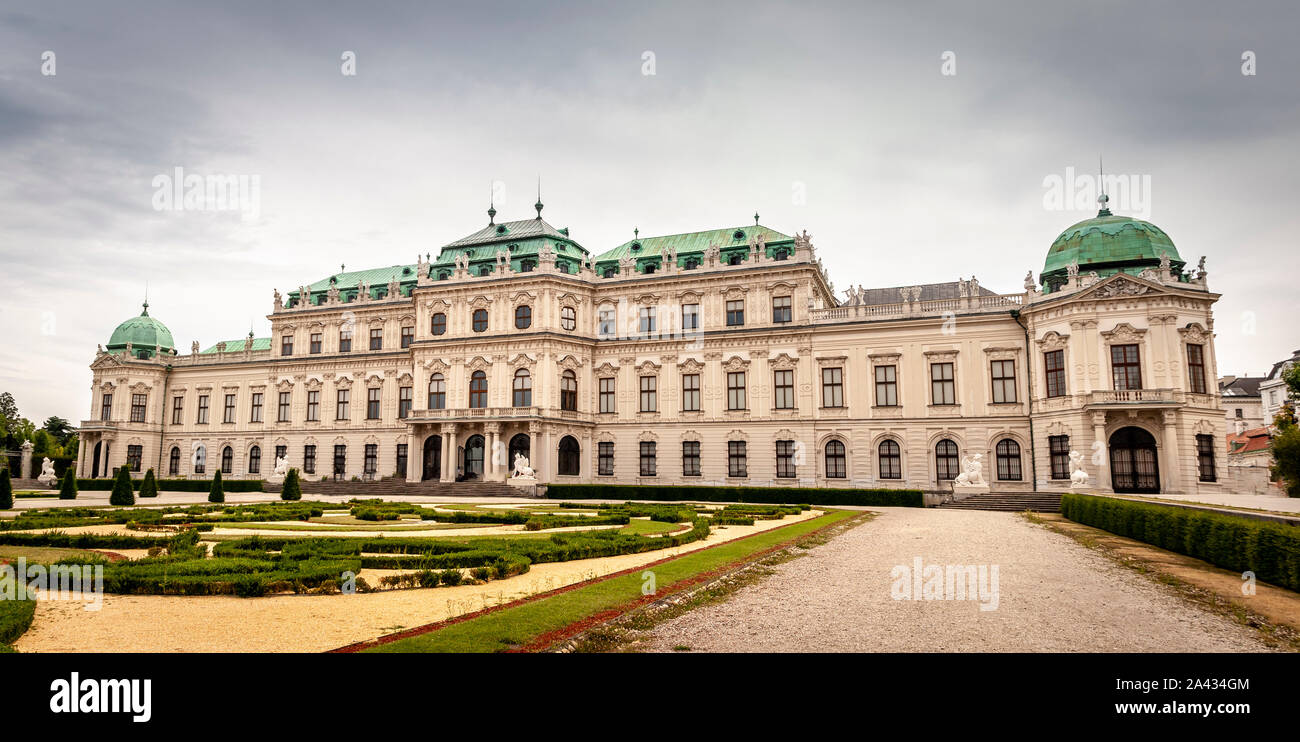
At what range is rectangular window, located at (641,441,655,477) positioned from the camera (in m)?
48.9

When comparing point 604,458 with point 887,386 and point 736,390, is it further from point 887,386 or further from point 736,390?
point 887,386

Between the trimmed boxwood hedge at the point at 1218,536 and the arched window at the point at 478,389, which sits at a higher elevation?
the arched window at the point at 478,389

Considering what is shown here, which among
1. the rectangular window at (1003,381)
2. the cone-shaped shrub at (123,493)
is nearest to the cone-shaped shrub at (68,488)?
the cone-shaped shrub at (123,493)

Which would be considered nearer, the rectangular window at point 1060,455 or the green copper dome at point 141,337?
the rectangular window at point 1060,455

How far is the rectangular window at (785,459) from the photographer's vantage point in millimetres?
45844

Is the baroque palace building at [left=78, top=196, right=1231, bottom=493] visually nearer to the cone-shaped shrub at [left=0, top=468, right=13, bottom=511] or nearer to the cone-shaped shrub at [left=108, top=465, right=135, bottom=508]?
the cone-shaped shrub at [left=108, top=465, right=135, bottom=508]

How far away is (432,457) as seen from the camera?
52.8m

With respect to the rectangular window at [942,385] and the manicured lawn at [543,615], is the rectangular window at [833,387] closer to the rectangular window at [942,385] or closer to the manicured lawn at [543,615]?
the rectangular window at [942,385]

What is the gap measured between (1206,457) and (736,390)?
24.2 metres

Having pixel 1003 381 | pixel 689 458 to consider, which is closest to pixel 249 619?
pixel 689 458

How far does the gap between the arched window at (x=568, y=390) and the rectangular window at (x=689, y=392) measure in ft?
23.6
